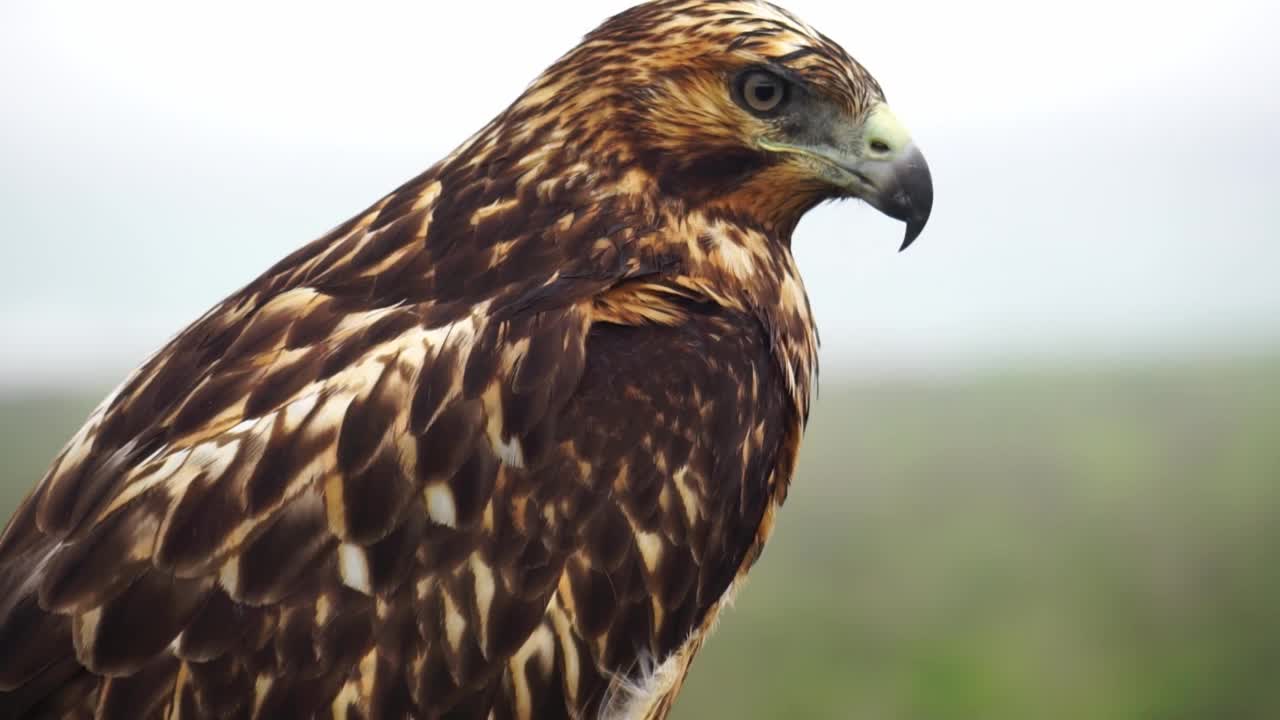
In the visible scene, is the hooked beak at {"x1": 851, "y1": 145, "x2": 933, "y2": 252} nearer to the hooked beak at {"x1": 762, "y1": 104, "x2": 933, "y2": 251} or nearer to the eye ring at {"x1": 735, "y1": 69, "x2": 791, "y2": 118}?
the hooked beak at {"x1": 762, "y1": 104, "x2": 933, "y2": 251}

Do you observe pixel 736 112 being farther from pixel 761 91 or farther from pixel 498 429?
pixel 498 429

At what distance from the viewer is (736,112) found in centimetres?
310

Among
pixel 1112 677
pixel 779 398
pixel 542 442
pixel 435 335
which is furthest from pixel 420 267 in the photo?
pixel 1112 677

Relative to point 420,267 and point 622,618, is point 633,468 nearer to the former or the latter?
point 622,618

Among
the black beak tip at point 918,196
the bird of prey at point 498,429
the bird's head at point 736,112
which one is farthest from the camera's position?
the black beak tip at point 918,196

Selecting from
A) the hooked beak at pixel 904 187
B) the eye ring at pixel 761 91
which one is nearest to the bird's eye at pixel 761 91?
the eye ring at pixel 761 91

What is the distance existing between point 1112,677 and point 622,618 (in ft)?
33.1

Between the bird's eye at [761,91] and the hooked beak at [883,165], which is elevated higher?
the bird's eye at [761,91]

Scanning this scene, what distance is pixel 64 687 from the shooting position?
2.48 metres

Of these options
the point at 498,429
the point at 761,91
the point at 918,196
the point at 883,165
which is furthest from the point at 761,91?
the point at 498,429

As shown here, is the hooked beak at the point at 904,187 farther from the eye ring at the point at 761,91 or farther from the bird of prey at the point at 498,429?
the eye ring at the point at 761,91

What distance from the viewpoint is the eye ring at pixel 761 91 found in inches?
122

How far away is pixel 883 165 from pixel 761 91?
345 mm

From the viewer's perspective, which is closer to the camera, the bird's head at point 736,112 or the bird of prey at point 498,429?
the bird of prey at point 498,429
